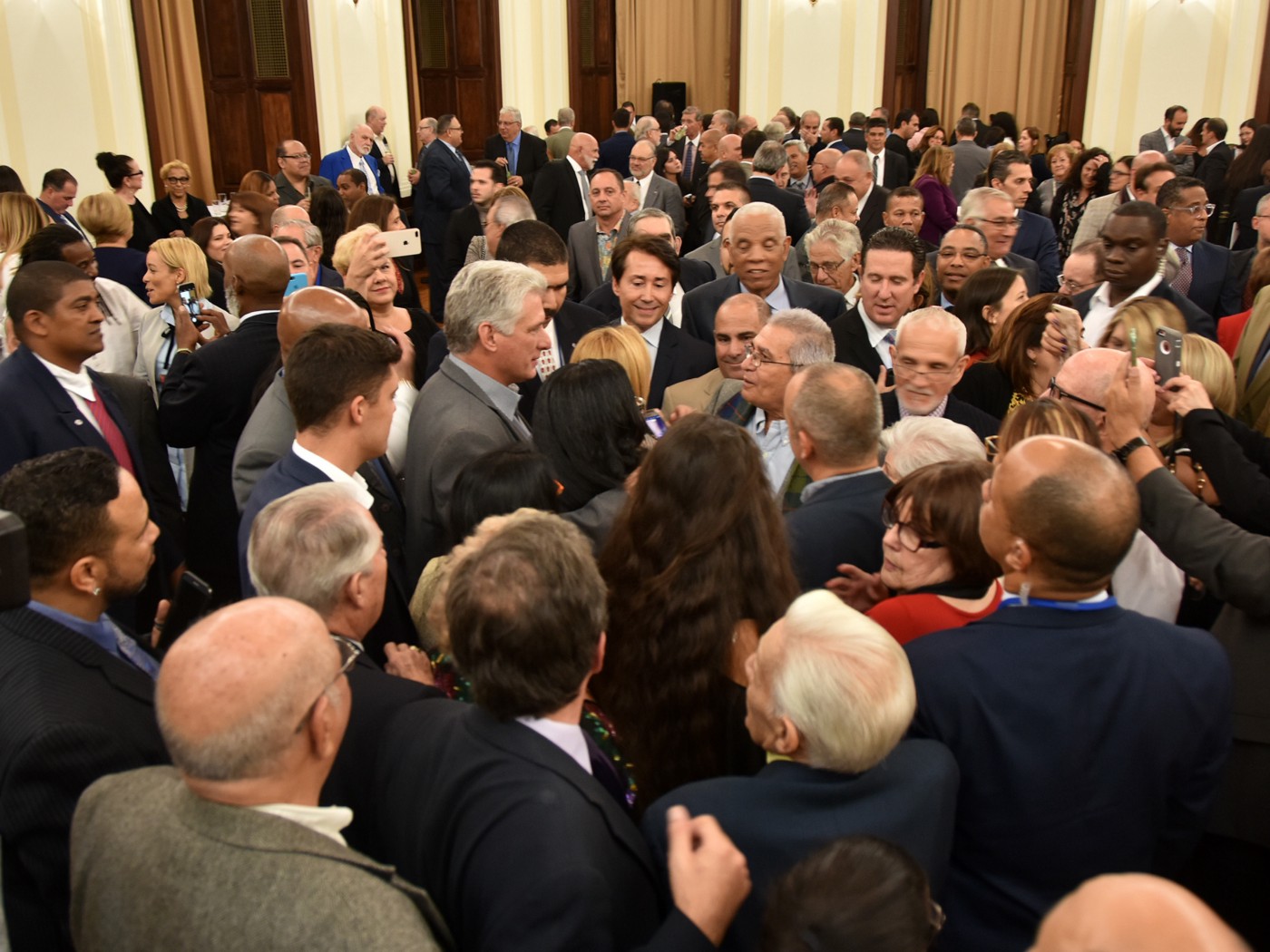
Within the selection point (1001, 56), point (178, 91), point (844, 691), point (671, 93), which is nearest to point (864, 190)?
point (844, 691)

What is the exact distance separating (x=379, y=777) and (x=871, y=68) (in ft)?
42.9

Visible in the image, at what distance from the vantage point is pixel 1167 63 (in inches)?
454

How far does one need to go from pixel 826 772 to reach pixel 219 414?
2.58 metres

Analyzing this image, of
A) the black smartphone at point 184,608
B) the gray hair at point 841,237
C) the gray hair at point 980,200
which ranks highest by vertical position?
the gray hair at point 980,200

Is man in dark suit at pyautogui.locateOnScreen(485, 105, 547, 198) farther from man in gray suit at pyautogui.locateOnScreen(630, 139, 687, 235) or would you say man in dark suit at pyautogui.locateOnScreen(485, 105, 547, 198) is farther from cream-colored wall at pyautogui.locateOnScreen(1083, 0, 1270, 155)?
cream-colored wall at pyautogui.locateOnScreen(1083, 0, 1270, 155)

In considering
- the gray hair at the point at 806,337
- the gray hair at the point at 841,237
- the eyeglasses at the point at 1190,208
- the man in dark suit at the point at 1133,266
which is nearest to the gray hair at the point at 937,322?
the gray hair at the point at 806,337

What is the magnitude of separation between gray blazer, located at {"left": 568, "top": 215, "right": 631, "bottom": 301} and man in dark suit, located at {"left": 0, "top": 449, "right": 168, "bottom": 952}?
398 centimetres

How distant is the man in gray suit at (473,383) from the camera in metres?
2.85

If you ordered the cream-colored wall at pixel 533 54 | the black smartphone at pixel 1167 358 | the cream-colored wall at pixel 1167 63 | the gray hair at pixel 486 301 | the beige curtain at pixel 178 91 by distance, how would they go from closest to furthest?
the black smartphone at pixel 1167 358 → the gray hair at pixel 486 301 → the beige curtain at pixel 178 91 → the cream-colored wall at pixel 1167 63 → the cream-colored wall at pixel 533 54

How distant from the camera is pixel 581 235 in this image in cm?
591

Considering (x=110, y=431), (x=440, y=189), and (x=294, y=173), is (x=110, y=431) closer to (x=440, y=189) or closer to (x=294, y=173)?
(x=294, y=173)

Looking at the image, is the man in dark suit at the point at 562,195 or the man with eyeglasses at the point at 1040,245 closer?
the man with eyeglasses at the point at 1040,245

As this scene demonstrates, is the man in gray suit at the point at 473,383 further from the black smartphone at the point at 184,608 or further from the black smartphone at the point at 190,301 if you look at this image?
the black smartphone at the point at 190,301

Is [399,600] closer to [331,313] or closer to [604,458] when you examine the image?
[604,458]
